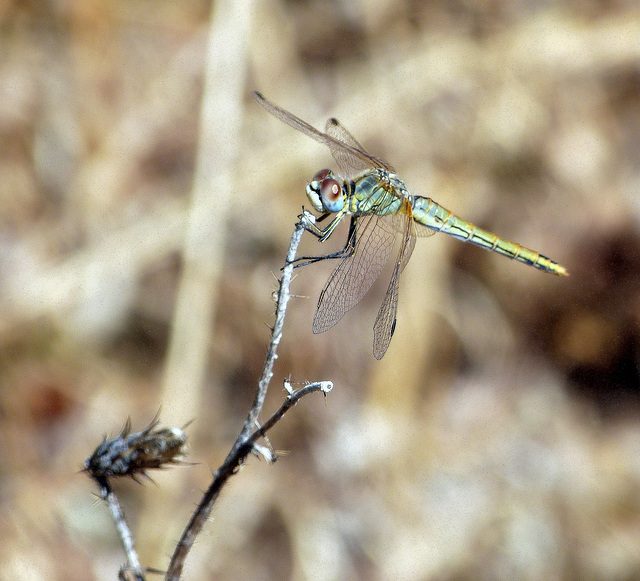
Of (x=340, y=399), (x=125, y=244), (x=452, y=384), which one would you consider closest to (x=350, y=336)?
(x=340, y=399)

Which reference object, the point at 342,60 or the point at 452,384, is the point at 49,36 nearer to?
the point at 342,60

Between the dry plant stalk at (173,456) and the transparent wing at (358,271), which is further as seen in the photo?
the transparent wing at (358,271)

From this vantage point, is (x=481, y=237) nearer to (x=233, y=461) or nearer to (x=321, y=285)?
(x=321, y=285)

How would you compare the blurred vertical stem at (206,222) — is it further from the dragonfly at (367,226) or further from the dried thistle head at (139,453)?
the dried thistle head at (139,453)

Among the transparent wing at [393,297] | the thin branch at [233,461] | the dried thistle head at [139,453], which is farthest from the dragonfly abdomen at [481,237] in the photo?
the dried thistle head at [139,453]

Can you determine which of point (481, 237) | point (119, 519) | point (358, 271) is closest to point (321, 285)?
point (481, 237)

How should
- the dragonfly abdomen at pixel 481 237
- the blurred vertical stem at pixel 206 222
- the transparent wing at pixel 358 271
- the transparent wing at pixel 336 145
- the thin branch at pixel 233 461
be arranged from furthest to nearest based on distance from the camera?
1. the blurred vertical stem at pixel 206 222
2. the dragonfly abdomen at pixel 481 237
3. the transparent wing at pixel 336 145
4. the transparent wing at pixel 358 271
5. the thin branch at pixel 233 461
